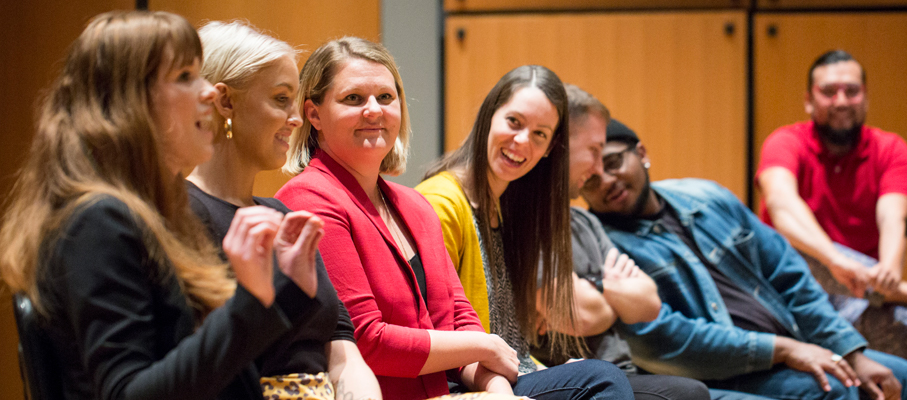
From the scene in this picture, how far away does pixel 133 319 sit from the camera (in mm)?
783

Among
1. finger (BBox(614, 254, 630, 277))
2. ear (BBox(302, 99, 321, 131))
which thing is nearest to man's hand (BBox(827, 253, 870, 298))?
finger (BBox(614, 254, 630, 277))

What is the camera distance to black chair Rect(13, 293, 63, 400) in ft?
2.66

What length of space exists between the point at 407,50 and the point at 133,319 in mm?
2251

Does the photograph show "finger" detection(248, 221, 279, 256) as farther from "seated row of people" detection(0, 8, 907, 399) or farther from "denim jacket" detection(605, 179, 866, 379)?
"denim jacket" detection(605, 179, 866, 379)

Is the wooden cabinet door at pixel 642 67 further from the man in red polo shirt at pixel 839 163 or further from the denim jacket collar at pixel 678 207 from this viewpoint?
the denim jacket collar at pixel 678 207

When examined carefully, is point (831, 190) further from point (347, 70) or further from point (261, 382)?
point (261, 382)

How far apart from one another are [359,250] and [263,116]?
0.28m

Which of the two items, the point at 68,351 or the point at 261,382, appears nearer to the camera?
the point at 68,351

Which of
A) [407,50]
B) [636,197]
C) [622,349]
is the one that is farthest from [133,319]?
[407,50]

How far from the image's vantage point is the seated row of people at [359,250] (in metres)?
0.80

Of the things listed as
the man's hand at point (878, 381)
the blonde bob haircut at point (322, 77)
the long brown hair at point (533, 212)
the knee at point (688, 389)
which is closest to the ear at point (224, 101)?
the blonde bob haircut at point (322, 77)

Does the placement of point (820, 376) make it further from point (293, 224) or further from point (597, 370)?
point (293, 224)

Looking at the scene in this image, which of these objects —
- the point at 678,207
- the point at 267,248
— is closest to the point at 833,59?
the point at 678,207

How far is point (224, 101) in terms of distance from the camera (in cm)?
117
